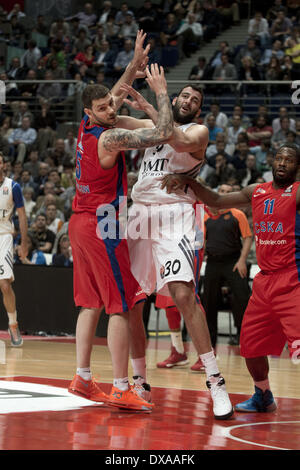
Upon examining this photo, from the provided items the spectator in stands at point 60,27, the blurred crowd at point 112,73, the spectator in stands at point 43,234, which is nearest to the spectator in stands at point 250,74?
the blurred crowd at point 112,73

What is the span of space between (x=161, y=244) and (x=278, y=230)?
0.81 metres

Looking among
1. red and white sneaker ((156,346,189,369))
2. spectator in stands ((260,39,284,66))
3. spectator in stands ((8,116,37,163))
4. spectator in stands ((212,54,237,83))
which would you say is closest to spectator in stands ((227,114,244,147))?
spectator in stands ((212,54,237,83))

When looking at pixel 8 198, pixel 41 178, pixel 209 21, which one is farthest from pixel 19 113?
pixel 8 198

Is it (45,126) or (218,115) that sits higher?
(218,115)

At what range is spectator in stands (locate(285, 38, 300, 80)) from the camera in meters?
14.6

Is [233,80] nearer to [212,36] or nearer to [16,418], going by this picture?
[212,36]

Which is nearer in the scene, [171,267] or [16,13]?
[171,267]

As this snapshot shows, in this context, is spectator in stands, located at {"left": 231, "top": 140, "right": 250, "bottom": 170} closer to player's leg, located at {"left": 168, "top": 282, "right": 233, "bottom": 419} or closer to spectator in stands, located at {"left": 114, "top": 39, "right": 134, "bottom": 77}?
spectator in stands, located at {"left": 114, "top": 39, "right": 134, "bottom": 77}

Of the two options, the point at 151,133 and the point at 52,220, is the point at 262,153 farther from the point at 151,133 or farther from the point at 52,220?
the point at 151,133

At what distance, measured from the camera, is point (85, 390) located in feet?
17.2

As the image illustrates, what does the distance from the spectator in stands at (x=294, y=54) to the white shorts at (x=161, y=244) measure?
9.90 m

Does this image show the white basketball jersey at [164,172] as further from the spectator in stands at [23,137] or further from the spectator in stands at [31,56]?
the spectator in stands at [31,56]

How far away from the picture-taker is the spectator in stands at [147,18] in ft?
60.3

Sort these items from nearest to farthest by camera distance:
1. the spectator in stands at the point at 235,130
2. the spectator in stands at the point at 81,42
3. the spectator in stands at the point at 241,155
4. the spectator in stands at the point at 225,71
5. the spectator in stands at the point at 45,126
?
the spectator in stands at the point at 241,155 < the spectator in stands at the point at 235,130 < the spectator in stands at the point at 225,71 < the spectator in stands at the point at 45,126 < the spectator in stands at the point at 81,42
